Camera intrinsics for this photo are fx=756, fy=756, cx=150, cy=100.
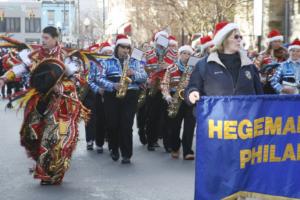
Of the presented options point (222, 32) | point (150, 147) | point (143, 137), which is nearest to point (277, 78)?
point (150, 147)

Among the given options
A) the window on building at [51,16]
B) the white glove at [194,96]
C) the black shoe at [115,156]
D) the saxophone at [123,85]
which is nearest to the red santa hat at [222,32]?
the white glove at [194,96]


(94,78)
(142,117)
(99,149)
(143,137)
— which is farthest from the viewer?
(142,117)

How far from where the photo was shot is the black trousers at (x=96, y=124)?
12.7 meters

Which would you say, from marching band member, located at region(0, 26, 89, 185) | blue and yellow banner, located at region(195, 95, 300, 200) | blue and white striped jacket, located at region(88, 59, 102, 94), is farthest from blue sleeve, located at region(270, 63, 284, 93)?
blue and yellow banner, located at region(195, 95, 300, 200)

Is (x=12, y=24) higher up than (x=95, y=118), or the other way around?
(x=12, y=24)

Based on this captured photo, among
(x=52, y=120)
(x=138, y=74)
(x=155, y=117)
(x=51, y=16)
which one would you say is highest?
(x=51, y=16)

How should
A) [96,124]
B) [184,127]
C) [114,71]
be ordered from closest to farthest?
[114,71] < [184,127] < [96,124]

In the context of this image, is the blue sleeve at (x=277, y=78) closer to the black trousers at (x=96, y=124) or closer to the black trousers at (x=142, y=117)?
the black trousers at (x=142, y=117)

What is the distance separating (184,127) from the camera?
442 inches

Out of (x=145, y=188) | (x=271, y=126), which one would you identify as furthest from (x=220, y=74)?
(x=145, y=188)

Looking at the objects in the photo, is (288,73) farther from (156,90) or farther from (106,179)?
(106,179)

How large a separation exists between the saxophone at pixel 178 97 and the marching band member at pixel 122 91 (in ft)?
2.29

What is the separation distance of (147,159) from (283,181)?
17.9 feet

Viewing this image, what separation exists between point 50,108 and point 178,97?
2800 mm
